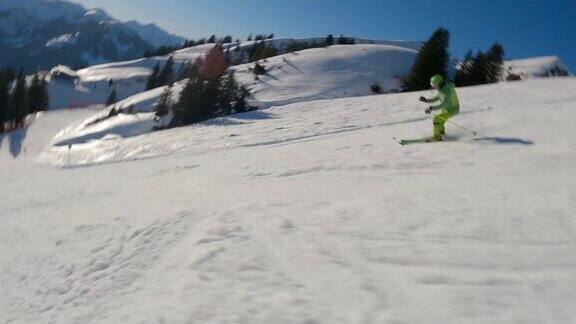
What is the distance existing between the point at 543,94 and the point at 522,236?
65.7ft

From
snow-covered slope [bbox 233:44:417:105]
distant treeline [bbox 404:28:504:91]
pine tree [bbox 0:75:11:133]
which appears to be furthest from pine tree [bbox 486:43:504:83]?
pine tree [bbox 0:75:11:133]

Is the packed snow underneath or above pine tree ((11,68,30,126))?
underneath

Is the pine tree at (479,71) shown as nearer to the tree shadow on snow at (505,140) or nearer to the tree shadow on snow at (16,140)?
the tree shadow on snow at (505,140)

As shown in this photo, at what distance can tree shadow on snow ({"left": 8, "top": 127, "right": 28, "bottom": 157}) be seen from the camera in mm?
41150

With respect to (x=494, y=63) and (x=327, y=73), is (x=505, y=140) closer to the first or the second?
(x=494, y=63)

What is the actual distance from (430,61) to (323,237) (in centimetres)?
4283

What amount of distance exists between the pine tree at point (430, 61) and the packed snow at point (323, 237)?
93.1 ft

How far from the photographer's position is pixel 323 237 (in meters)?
7.39

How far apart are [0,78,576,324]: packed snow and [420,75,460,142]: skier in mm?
1057

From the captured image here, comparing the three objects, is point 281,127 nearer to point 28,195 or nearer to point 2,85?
point 28,195

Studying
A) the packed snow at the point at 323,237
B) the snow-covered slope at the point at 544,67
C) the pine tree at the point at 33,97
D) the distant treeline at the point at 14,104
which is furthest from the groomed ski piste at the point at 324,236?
the pine tree at the point at 33,97

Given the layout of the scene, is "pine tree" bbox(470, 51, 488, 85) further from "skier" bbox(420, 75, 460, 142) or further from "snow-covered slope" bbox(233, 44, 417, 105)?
"skier" bbox(420, 75, 460, 142)

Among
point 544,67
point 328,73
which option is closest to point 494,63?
point 544,67

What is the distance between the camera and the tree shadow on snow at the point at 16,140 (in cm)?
4115
